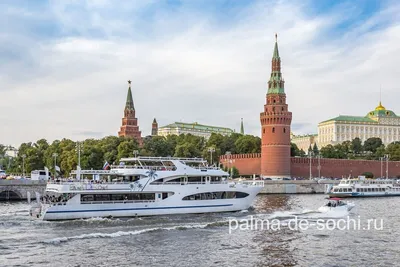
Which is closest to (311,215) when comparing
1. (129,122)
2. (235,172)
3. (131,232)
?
(131,232)

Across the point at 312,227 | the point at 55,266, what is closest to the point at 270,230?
the point at 312,227

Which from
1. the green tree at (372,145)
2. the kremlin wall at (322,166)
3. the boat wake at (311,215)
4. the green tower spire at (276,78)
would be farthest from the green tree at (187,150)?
the boat wake at (311,215)

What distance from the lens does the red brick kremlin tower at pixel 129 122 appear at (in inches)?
5920

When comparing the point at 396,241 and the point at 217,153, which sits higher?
the point at 217,153

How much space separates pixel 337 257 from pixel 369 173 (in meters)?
97.8

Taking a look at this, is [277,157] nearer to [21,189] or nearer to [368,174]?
[368,174]

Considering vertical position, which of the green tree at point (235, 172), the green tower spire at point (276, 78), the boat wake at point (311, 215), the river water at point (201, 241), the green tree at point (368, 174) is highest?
the green tower spire at point (276, 78)

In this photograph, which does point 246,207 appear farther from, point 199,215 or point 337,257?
point 337,257

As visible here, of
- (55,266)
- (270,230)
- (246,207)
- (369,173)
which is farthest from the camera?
(369,173)

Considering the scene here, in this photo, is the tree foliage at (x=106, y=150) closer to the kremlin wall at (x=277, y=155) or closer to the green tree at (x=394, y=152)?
the kremlin wall at (x=277, y=155)

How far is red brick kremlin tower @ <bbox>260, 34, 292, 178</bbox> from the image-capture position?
11231 cm

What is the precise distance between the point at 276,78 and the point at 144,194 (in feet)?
240

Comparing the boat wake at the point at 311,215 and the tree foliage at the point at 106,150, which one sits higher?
the tree foliage at the point at 106,150

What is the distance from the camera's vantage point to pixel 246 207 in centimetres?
5222
